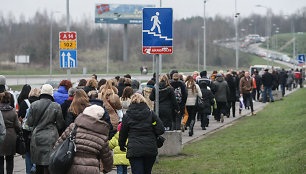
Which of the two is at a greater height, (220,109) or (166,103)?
(166,103)

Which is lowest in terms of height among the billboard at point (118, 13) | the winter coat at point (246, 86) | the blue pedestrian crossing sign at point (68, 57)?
the winter coat at point (246, 86)

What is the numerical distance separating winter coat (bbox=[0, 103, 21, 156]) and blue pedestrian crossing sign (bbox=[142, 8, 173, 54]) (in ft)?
9.05

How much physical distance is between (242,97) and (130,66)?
70494mm

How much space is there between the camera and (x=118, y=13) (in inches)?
3499

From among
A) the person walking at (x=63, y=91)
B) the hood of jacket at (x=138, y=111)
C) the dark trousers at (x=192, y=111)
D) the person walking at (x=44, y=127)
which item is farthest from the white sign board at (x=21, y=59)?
the hood of jacket at (x=138, y=111)

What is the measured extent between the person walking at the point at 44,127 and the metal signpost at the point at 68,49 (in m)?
10.3

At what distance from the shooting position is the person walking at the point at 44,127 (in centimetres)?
916

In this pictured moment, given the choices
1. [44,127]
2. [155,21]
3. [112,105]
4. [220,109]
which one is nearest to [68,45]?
[220,109]

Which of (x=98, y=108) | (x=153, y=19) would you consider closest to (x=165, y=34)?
(x=153, y=19)

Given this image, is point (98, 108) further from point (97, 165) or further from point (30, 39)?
point (30, 39)

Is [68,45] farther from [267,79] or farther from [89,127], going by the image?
[267,79]

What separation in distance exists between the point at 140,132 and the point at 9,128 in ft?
9.80

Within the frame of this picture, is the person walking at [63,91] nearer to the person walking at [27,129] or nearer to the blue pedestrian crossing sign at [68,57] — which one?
the person walking at [27,129]

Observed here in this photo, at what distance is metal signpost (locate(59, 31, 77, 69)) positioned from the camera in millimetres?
19547
